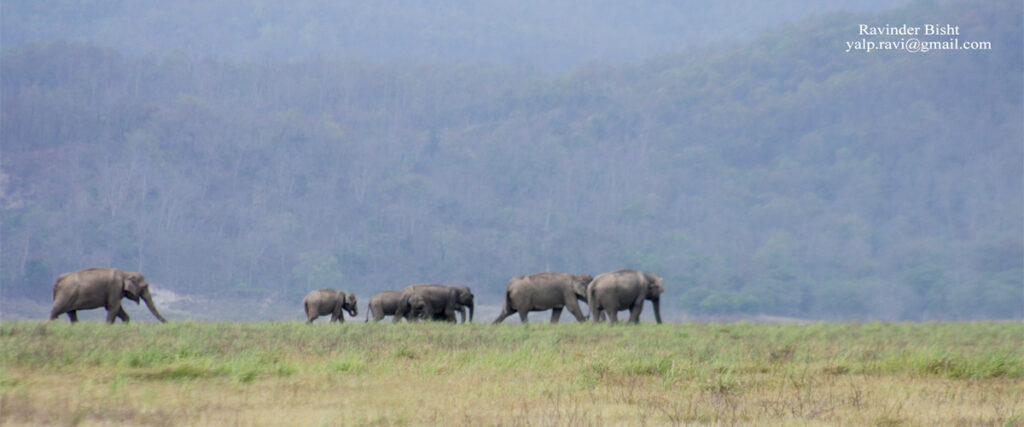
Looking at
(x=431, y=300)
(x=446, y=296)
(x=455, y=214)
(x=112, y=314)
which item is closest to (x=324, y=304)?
(x=431, y=300)

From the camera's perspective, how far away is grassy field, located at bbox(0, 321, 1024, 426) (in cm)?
1025

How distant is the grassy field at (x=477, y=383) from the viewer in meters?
10.2

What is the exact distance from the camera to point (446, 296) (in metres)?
36.7

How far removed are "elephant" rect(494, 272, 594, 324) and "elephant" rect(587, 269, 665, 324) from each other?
1.97 meters

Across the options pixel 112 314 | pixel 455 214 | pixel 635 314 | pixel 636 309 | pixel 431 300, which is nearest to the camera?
pixel 112 314

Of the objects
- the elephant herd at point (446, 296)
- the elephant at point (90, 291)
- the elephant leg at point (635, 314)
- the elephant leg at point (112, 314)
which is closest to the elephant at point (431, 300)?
the elephant herd at point (446, 296)

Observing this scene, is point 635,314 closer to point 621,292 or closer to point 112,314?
point 621,292

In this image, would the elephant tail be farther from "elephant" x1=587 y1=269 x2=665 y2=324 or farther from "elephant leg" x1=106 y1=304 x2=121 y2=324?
"elephant leg" x1=106 y1=304 x2=121 y2=324

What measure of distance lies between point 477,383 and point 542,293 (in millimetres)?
20832

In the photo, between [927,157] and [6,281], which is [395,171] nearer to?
[6,281]

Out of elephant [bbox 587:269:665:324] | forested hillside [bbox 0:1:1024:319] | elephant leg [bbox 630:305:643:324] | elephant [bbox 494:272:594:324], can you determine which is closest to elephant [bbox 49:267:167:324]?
elephant [bbox 494:272:594:324]

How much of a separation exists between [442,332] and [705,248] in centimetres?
14943

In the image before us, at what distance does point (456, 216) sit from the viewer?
179m

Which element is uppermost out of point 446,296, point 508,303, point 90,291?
point 90,291
